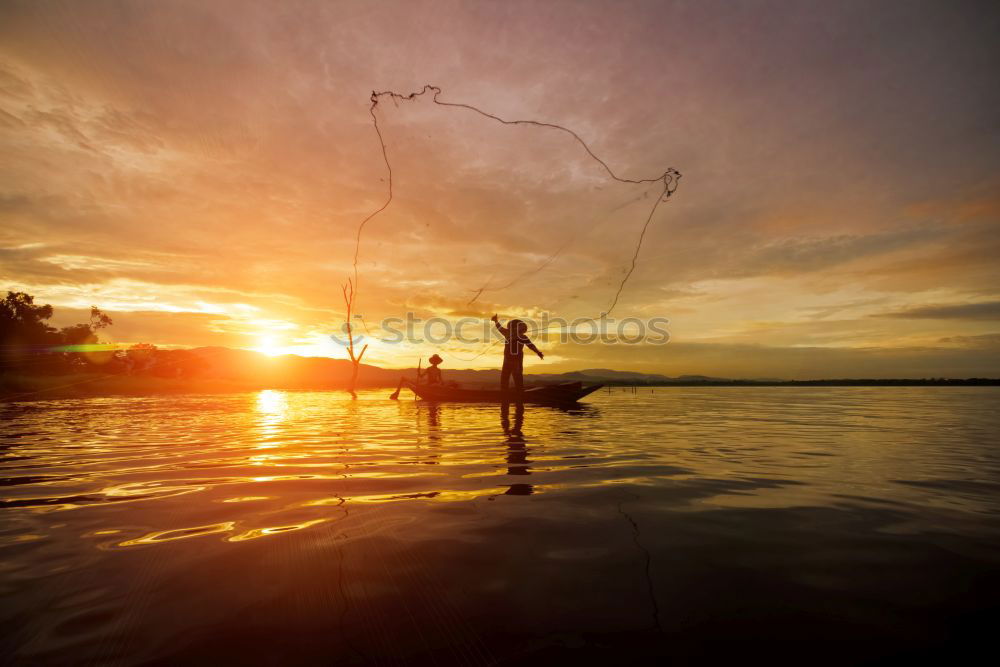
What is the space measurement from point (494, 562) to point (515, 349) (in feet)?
60.1

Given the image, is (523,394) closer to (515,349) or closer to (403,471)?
(515,349)

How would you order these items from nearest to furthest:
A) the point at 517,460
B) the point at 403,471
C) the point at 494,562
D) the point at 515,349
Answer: the point at 494,562 < the point at 403,471 < the point at 517,460 < the point at 515,349

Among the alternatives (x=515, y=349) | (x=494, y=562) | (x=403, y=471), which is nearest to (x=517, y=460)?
(x=403, y=471)

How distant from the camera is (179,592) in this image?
260 cm

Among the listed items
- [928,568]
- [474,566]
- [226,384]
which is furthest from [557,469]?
[226,384]

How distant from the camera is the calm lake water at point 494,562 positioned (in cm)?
208

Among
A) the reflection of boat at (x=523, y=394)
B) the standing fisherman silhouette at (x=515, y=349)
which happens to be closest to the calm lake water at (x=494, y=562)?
the standing fisherman silhouette at (x=515, y=349)

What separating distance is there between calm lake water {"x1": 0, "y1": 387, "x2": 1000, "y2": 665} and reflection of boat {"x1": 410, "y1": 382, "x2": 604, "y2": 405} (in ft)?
53.9

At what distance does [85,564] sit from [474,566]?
2.61m

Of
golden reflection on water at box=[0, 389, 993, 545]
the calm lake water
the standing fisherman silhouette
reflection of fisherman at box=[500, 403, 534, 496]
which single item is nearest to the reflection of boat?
the standing fisherman silhouette

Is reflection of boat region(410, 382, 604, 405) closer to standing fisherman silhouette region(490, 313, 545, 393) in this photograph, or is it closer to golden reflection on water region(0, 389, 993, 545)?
standing fisherman silhouette region(490, 313, 545, 393)

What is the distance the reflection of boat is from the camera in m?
23.1

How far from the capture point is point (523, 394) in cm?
2369

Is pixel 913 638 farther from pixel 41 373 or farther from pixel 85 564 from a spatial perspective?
pixel 41 373
